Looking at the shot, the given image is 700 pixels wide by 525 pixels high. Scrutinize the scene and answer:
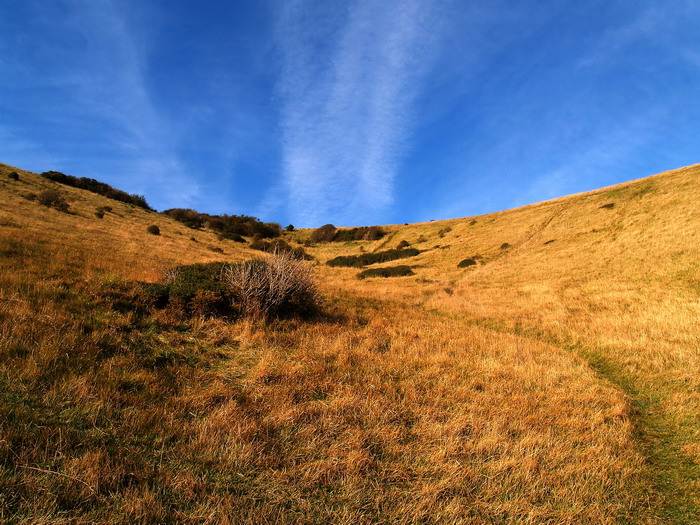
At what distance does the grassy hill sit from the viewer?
116 inches

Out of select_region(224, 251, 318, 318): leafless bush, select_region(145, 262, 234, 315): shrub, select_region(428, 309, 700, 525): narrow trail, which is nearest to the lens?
select_region(428, 309, 700, 525): narrow trail

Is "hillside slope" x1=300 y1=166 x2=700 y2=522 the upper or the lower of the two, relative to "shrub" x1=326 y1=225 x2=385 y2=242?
lower

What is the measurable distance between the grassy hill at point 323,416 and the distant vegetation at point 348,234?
56349 millimetres

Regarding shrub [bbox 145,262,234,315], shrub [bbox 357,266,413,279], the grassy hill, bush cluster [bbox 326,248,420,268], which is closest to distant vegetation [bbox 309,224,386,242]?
bush cluster [bbox 326,248,420,268]

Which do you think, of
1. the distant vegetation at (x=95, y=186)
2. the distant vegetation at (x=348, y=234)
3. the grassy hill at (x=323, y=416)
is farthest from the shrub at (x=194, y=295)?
the distant vegetation at (x=348, y=234)

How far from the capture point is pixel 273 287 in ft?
30.0

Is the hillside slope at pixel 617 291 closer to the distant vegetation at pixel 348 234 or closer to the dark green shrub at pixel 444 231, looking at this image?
the dark green shrub at pixel 444 231

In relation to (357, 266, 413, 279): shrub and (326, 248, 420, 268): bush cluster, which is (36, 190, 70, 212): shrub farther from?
(326, 248, 420, 268): bush cluster

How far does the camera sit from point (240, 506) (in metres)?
2.87

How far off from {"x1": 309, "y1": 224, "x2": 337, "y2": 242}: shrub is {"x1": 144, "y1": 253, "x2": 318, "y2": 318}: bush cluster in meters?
59.6

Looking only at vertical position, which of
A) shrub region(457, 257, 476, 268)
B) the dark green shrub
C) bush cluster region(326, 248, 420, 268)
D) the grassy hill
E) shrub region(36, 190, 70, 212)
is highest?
the dark green shrub

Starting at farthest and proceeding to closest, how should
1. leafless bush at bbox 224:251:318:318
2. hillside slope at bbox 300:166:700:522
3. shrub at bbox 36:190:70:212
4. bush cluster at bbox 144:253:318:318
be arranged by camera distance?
shrub at bbox 36:190:70:212 → leafless bush at bbox 224:251:318:318 → bush cluster at bbox 144:253:318:318 → hillside slope at bbox 300:166:700:522

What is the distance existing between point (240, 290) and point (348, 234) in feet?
203

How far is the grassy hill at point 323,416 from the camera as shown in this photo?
2947mm
